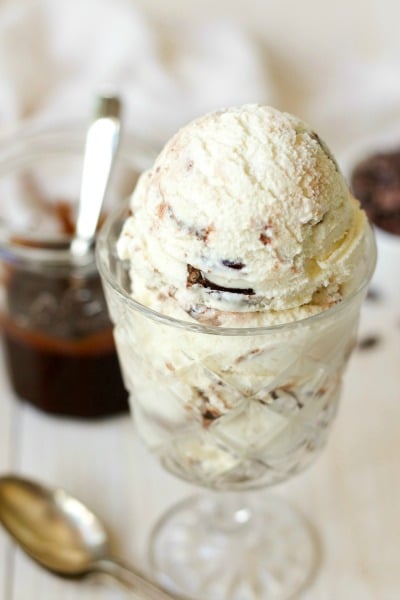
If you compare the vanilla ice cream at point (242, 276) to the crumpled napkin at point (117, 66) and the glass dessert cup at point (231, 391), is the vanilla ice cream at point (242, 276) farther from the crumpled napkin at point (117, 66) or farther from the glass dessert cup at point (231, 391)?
the crumpled napkin at point (117, 66)

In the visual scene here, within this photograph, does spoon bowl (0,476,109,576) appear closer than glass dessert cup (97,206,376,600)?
No

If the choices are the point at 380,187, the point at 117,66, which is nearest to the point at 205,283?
the point at 380,187

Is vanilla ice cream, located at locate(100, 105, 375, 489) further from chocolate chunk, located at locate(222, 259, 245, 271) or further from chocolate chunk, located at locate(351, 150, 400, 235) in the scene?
chocolate chunk, located at locate(351, 150, 400, 235)

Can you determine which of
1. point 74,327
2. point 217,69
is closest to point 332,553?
point 74,327

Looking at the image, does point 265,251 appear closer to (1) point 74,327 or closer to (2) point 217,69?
(1) point 74,327

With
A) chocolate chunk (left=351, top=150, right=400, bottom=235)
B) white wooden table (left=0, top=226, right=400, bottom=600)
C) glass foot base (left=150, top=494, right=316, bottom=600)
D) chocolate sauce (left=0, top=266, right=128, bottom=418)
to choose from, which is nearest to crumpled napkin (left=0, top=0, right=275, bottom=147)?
chocolate chunk (left=351, top=150, right=400, bottom=235)

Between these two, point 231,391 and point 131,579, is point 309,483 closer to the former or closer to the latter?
point 131,579

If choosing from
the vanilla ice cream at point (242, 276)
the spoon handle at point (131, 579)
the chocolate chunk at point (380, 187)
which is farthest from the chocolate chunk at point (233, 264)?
the chocolate chunk at point (380, 187)
